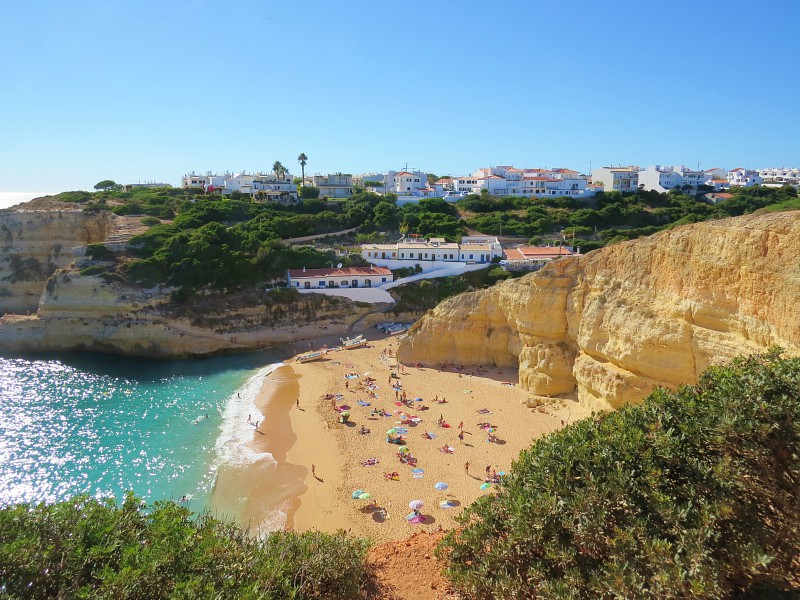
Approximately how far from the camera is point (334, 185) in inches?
3206

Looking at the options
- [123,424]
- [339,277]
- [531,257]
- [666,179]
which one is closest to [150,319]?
[123,424]

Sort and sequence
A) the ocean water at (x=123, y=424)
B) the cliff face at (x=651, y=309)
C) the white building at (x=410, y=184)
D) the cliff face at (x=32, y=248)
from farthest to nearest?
1. the white building at (x=410, y=184)
2. the cliff face at (x=32, y=248)
3. the ocean water at (x=123, y=424)
4. the cliff face at (x=651, y=309)

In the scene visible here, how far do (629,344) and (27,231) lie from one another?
48.7 meters

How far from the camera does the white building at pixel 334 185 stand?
7819cm

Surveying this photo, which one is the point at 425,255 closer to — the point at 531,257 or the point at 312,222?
the point at 531,257

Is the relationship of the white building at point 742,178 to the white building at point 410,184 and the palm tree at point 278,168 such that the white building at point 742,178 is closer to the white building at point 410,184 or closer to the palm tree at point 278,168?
the white building at point 410,184

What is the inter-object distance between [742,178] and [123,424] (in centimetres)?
11287

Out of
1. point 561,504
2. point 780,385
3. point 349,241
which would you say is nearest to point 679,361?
point 780,385

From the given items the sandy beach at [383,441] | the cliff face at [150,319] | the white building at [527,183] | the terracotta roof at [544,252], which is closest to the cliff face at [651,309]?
the sandy beach at [383,441]

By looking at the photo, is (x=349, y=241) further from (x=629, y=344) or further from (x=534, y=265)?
(x=629, y=344)

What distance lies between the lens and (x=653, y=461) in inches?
338

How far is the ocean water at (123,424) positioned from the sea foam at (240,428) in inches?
2.1

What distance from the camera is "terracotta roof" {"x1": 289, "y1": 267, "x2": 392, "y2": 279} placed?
40.6 metres

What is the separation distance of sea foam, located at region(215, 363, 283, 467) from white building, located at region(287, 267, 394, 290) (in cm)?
1150
